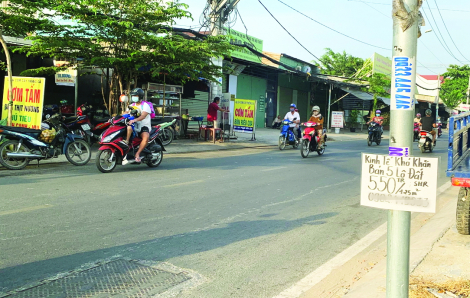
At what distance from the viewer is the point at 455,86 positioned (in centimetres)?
5753

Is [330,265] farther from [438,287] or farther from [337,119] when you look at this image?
[337,119]

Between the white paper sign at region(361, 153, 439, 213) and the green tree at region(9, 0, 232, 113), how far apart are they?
11.0 metres

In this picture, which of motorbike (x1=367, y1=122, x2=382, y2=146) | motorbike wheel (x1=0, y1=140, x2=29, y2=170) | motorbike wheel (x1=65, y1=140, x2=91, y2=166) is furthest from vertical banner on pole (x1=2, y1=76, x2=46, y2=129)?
motorbike (x1=367, y1=122, x2=382, y2=146)

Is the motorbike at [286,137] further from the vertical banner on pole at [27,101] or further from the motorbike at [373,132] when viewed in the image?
the vertical banner on pole at [27,101]

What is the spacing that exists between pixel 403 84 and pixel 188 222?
12.8ft

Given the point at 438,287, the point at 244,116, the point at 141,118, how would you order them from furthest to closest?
the point at 244,116, the point at 141,118, the point at 438,287

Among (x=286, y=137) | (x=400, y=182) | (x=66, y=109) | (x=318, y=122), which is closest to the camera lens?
(x=400, y=182)

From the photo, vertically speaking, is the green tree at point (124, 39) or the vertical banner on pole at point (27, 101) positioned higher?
the green tree at point (124, 39)

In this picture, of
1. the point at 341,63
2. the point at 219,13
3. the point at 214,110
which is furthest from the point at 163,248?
the point at 341,63

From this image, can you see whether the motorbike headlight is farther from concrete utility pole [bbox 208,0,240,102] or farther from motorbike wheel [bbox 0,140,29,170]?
concrete utility pole [bbox 208,0,240,102]

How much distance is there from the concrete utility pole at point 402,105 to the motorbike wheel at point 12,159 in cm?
913

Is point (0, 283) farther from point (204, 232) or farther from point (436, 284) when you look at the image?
point (436, 284)

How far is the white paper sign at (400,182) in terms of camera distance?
8.97 feet

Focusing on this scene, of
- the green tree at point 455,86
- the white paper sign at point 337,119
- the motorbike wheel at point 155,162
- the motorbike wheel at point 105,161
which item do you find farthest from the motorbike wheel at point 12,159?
the green tree at point 455,86
